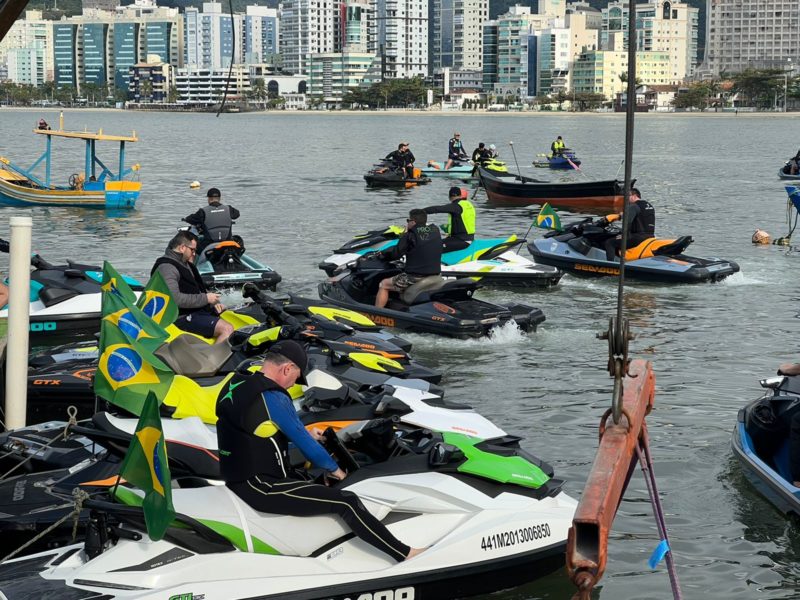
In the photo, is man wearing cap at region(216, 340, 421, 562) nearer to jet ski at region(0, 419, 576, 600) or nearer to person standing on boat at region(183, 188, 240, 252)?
jet ski at region(0, 419, 576, 600)

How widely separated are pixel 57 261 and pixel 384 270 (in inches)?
461

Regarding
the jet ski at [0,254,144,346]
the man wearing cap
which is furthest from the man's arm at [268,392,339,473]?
the jet ski at [0,254,144,346]

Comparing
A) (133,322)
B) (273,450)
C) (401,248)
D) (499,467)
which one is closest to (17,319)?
(133,322)

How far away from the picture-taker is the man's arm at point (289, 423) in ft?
23.3

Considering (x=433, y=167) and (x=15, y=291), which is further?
(x=433, y=167)

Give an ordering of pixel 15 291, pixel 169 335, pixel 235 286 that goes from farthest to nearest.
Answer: pixel 235 286 < pixel 169 335 < pixel 15 291

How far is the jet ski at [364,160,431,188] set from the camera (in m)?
43.3

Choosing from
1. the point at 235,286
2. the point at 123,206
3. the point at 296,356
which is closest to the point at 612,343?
Answer: the point at 296,356

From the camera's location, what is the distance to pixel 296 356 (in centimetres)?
739

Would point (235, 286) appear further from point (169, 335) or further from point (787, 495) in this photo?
point (787, 495)

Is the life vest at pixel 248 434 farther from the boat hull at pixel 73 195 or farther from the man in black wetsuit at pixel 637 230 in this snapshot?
the boat hull at pixel 73 195

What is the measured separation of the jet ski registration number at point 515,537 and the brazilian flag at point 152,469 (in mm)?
2293

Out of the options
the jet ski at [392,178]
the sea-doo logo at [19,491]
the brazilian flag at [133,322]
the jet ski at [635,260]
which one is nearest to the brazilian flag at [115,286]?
the brazilian flag at [133,322]

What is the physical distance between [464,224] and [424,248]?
11.8 feet
